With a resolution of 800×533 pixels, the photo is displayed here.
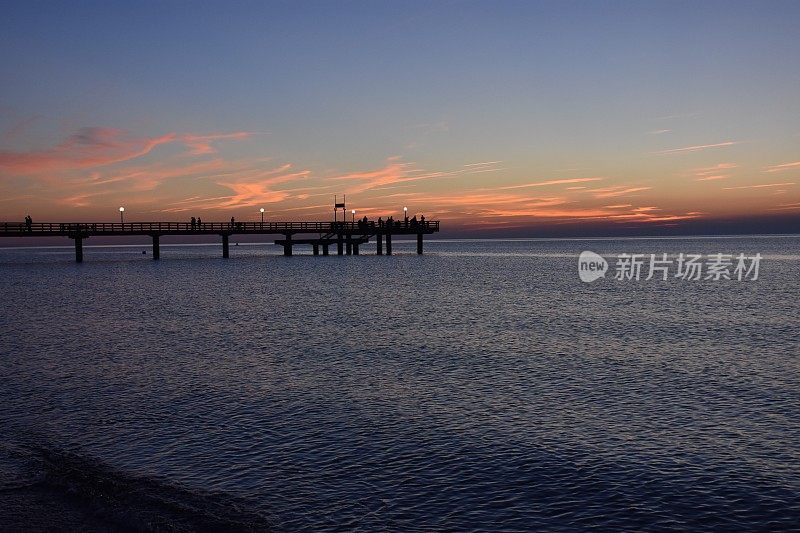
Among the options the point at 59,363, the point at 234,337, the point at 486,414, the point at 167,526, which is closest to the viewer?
the point at 167,526

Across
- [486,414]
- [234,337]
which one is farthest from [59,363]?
[486,414]

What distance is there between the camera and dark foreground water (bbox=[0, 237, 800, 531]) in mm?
10391

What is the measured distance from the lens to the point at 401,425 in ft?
48.7

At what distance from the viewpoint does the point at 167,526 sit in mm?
9719

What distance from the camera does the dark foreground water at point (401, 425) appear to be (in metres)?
10.4

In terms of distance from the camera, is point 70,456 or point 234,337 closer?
point 70,456

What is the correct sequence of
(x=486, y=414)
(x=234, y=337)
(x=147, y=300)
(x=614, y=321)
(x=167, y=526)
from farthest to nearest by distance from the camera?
(x=147, y=300)
(x=614, y=321)
(x=234, y=337)
(x=486, y=414)
(x=167, y=526)

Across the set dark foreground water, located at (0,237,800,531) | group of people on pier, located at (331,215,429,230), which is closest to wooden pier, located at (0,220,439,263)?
group of people on pier, located at (331,215,429,230)

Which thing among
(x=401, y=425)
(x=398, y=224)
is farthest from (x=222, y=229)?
(x=401, y=425)

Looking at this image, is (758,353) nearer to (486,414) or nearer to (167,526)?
(486,414)

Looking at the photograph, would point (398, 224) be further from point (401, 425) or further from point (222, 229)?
point (401, 425)

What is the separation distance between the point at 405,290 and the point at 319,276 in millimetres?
18916

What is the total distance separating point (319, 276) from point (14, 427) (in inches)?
2155

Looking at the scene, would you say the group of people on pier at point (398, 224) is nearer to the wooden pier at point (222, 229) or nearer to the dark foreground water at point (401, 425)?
the wooden pier at point (222, 229)
